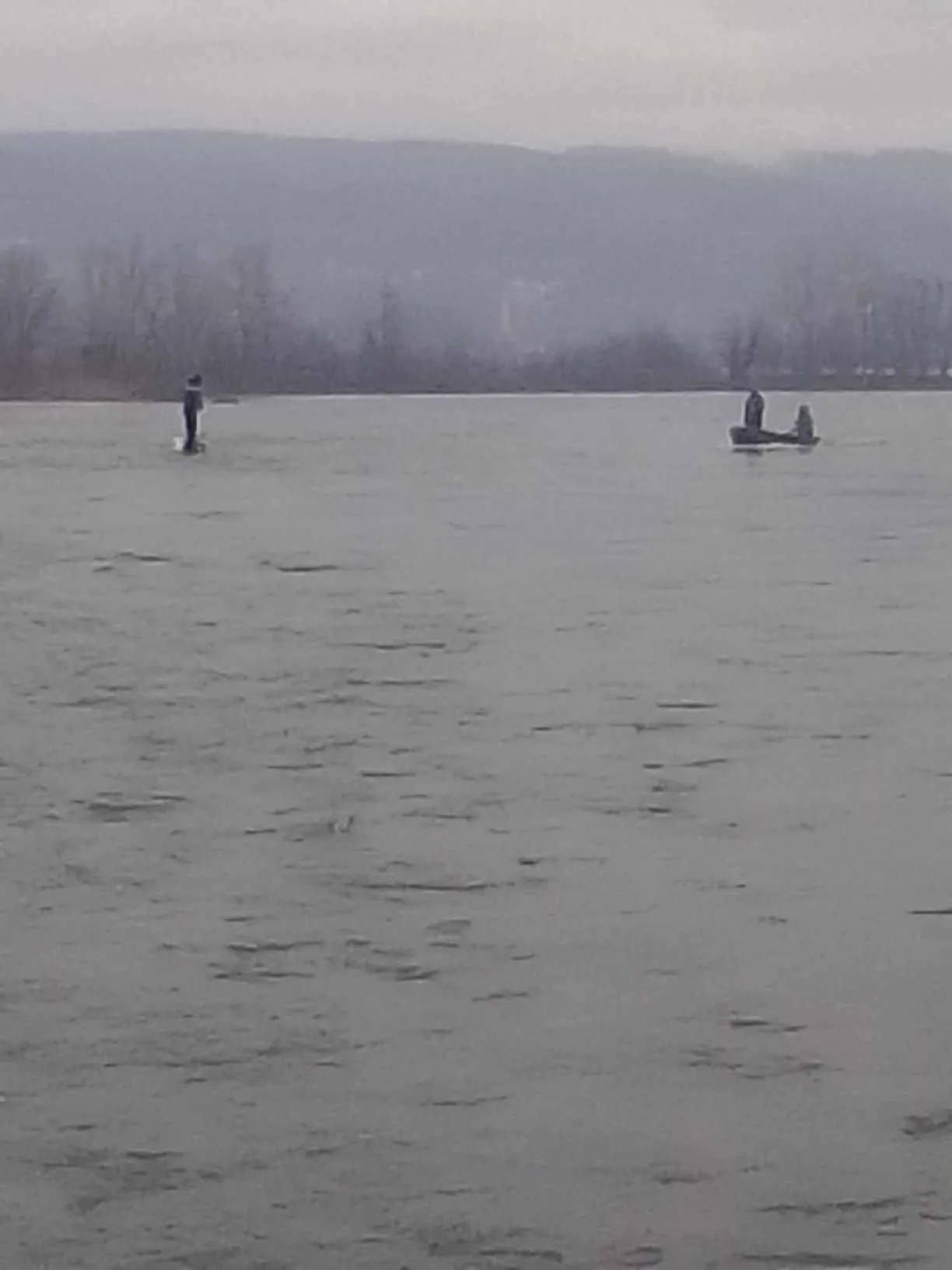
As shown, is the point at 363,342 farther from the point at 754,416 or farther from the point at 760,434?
the point at 754,416

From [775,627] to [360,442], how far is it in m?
44.6

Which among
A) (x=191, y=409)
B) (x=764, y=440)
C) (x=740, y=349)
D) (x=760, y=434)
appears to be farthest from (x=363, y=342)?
(x=191, y=409)

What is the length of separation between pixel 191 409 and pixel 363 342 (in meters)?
94.5

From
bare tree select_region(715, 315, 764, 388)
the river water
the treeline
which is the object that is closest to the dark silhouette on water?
the river water

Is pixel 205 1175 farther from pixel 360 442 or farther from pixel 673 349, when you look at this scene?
pixel 673 349

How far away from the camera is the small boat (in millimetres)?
54031

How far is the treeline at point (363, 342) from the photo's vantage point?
385 feet

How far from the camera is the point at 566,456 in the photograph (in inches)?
2222

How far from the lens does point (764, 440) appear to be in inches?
2160

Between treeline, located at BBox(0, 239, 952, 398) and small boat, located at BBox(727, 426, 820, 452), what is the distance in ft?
197

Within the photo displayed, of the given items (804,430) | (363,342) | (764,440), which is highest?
(363,342)

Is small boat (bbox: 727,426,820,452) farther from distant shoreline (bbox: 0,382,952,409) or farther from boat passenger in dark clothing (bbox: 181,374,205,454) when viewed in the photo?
distant shoreline (bbox: 0,382,952,409)

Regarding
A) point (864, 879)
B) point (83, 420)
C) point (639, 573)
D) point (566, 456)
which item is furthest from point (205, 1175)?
point (83, 420)

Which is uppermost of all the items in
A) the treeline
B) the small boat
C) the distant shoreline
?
the treeline
